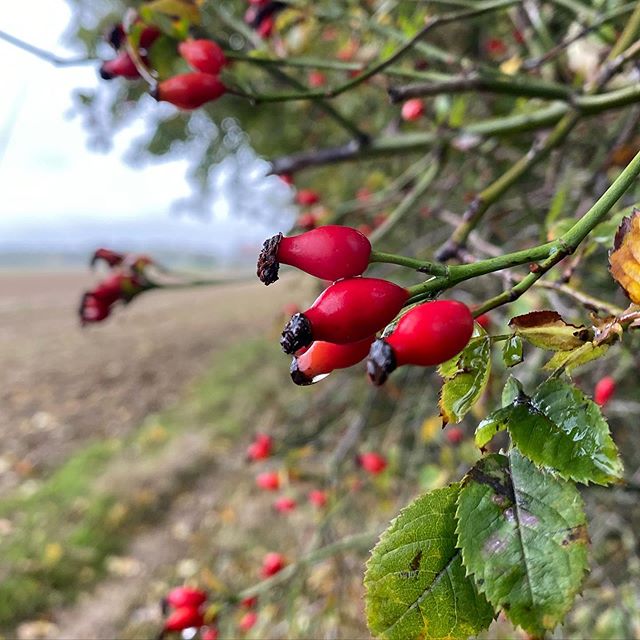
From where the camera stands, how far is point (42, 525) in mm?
3441

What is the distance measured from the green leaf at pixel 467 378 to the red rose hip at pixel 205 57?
0.61 metres

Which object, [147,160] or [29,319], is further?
[29,319]

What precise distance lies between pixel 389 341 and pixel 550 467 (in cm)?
15

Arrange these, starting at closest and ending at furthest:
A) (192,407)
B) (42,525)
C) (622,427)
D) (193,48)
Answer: (193,48)
(622,427)
(42,525)
(192,407)

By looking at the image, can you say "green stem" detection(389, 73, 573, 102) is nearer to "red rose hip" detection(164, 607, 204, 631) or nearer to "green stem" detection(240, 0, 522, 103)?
"green stem" detection(240, 0, 522, 103)

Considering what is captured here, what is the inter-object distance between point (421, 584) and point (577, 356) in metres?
0.20

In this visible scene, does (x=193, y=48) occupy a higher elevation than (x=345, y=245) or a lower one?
higher

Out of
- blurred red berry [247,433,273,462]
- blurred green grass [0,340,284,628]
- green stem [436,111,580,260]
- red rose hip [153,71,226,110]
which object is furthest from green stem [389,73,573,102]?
blurred green grass [0,340,284,628]

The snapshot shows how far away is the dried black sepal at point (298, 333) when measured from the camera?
16.1 inches

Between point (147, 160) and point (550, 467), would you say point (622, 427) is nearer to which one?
point (550, 467)

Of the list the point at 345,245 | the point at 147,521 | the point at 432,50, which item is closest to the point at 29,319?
the point at 147,521

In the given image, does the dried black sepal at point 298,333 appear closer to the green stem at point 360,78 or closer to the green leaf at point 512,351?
the green leaf at point 512,351

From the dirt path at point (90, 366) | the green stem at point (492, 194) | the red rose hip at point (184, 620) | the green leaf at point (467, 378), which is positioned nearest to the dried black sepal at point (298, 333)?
the green leaf at point (467, 378)

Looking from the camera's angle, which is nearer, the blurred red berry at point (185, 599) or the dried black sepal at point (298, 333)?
the dried black sepal at point (298, 333)
